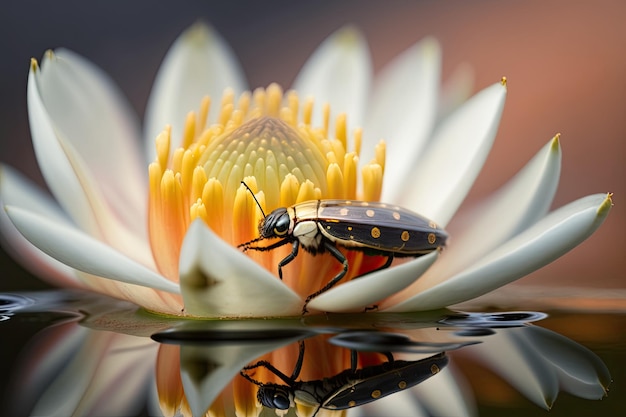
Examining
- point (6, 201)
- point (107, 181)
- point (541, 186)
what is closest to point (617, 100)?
point (541, 186)

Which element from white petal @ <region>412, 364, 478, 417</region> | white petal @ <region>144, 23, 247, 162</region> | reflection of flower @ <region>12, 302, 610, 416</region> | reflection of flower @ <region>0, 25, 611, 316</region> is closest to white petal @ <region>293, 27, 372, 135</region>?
reflection of flower @ <region>0, 25, 611, 316</region>

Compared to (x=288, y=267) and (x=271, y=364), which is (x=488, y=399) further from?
(x=288, y=267)

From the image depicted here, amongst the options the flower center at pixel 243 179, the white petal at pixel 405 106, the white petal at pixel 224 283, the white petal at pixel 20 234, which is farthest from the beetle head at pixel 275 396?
the white petal at pixel 405 106

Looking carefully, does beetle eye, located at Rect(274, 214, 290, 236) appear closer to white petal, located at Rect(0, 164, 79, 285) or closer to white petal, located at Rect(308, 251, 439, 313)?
white petal, located at Rect(308, 251, 439, 313)

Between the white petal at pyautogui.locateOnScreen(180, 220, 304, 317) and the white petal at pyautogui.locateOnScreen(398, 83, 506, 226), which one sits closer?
the white petal at pyautogui.locateOnScreen(180, 220, 304, 317)

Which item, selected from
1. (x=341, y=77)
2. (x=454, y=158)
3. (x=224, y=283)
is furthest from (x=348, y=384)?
(x=341, y=77)

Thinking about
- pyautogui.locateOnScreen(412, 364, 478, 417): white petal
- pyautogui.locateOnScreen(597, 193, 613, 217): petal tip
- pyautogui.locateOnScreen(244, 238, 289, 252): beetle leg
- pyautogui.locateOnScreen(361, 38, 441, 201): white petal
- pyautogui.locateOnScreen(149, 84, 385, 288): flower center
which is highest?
pyautogui.locateOnScreen(361, 38, 441, 201): white petal
